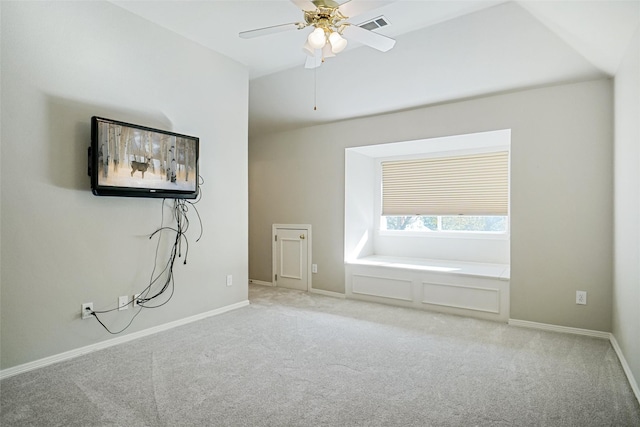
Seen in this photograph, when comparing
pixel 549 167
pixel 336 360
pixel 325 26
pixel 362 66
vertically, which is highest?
pixel 362 66

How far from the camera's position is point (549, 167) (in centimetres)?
351

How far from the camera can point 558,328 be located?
3.46 m

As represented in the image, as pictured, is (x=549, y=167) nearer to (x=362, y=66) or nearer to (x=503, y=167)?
(x=503, y=167)

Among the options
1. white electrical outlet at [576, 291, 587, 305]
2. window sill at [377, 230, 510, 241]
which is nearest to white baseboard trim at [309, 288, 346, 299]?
window sill at [377, 230, 510, 241]

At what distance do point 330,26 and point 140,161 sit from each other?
1972 mm

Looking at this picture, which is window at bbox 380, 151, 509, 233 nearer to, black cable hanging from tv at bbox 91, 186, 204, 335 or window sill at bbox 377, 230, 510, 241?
window sill at bbox 377, 230, 510, 241

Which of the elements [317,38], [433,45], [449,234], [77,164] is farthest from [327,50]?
[449,234]

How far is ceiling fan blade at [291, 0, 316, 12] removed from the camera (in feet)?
7.07

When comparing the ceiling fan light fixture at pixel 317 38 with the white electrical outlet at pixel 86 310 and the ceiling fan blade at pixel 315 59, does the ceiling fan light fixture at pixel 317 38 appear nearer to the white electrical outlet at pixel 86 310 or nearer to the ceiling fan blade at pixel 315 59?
the ceiling fan blade at pixel 315 59

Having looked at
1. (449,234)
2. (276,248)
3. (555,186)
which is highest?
(555,186)

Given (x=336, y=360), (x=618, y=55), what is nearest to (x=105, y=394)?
(x=336, y=360)

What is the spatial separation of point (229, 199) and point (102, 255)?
151 centimetres

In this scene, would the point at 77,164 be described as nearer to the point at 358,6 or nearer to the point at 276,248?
the point at 358,6

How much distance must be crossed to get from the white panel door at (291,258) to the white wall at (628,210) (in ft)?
11.7
